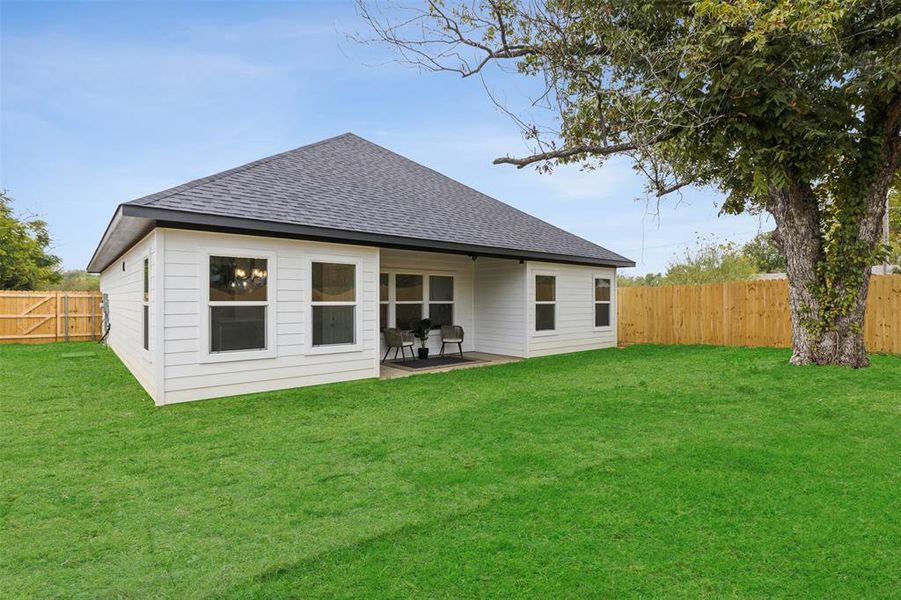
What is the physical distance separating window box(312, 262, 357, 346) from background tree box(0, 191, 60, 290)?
2144 centimetres

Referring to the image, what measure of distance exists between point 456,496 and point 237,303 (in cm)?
452

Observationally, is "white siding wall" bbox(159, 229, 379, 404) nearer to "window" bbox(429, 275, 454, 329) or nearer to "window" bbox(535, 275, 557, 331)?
"window" bbox(429, 275, 454, 329)

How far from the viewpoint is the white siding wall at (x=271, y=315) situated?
19.1 feet

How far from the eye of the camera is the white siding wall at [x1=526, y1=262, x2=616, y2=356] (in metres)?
10.4

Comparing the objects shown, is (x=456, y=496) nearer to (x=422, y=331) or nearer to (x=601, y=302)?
(x=422, y=331)

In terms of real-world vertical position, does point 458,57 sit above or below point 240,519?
above

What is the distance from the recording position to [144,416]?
5273 mm

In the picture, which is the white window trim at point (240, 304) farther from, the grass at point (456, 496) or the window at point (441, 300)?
the window at point (441, 300)

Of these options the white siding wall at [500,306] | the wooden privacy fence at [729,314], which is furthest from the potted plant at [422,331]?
the wooden privacy fence at [729,314]

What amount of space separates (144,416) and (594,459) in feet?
16.1

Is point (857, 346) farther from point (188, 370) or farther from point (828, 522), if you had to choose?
point (188, 370)

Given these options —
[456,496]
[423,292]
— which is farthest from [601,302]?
[456,496]

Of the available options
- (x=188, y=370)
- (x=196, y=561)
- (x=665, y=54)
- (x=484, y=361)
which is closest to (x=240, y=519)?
(x=196, y=561)

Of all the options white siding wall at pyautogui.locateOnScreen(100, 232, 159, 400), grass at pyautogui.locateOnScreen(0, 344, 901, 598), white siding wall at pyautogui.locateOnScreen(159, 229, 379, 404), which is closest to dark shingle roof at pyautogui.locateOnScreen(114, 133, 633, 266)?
white siding wall at pyautogui.locateOnScreen(159, 229, 379, 404)
